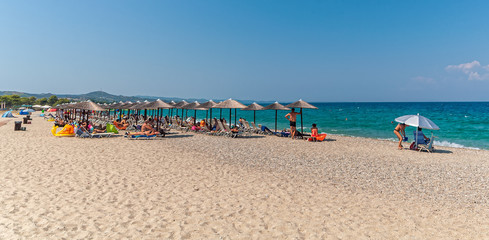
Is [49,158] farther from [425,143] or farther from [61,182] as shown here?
[425,143]

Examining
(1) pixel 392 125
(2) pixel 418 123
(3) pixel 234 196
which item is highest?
(2) pixel 418 123

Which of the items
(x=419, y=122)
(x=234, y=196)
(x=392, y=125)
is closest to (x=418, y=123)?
(x=419, y=122)

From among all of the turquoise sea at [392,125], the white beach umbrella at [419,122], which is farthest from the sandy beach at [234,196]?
the turquoise sea at [392,125]

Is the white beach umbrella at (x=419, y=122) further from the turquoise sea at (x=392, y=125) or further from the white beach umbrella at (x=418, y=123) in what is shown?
the turquoise sea at (x=392, y=125)

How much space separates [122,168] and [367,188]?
6315 mm

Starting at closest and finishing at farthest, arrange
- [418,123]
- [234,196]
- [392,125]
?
[234,196]
[418,123]
[392,125]

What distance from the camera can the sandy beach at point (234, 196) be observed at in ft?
12.6

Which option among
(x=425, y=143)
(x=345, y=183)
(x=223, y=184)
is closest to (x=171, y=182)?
(x=223, y=184)

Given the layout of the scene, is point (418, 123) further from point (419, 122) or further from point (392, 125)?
point (392, 125)

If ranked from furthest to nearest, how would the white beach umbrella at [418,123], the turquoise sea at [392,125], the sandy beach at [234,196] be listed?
the turquoise sea at [392,125] → the white beach umbrella at [418,123] → the sandy beach at [234,196]

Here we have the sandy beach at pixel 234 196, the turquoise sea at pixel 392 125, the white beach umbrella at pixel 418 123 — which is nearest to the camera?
the sandy beach at pixel 234 196

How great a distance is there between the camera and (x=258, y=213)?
173 inches

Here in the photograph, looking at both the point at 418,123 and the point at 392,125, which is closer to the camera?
the point at 418,123

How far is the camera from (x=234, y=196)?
17.1 ft
